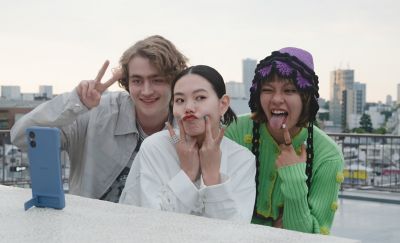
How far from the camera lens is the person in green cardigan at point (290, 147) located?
212 cm

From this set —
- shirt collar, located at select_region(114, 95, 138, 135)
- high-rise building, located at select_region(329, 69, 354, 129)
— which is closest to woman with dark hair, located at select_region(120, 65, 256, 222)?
shirt collar, located at select_region(114, 95, 138, 135)

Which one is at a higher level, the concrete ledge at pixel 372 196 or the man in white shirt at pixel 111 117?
the man in white shirt at pixel 111 117

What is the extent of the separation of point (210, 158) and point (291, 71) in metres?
0.56

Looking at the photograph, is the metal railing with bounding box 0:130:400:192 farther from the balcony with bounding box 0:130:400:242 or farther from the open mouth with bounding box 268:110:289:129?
the open mouth with bounding box 268:110:289:129

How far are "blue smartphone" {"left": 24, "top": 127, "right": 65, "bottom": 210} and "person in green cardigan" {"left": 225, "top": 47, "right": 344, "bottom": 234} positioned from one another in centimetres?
95

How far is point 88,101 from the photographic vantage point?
2.44 metres

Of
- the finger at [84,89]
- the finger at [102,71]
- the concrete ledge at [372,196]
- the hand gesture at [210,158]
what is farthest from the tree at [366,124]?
the hand gesture at [210,158]

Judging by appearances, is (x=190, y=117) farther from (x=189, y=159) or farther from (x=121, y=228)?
(x=121, y=228)

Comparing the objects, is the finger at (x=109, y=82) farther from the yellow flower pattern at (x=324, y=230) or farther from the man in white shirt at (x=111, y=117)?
the yellow flower pattern at (x=324, y=230)

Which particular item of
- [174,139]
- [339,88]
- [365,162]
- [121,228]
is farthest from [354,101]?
[121,228]

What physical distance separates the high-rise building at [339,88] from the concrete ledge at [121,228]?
114 ft

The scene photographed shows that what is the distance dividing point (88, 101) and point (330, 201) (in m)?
1.16

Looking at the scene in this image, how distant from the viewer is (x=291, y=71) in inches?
84.8

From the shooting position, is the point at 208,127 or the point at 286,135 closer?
the point at 208,127
